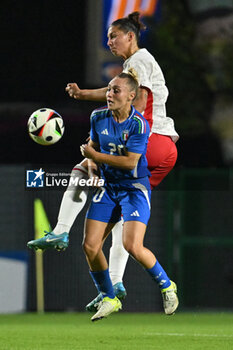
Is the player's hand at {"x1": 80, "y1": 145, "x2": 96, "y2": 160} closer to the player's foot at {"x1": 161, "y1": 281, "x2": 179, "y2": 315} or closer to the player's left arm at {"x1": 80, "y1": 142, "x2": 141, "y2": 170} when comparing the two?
the player's left arm at {"x1": 80, "y1": 142, "x2": 141, "y2": 170}

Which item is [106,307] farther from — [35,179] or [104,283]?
[35,179]

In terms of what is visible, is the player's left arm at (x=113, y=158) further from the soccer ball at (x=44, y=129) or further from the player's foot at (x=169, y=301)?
the player's foot at (x=169, y=301)

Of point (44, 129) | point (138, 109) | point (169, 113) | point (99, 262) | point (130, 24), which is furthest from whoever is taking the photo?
point (169, 113)

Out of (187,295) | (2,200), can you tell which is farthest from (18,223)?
(187,295)

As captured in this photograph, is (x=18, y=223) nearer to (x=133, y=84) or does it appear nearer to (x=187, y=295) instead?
(x=187, y=295)

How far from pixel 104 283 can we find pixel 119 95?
2.11 meters

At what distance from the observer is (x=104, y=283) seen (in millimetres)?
12023

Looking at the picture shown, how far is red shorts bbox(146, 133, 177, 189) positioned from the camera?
12.0 m

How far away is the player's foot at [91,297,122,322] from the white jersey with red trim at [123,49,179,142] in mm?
1902

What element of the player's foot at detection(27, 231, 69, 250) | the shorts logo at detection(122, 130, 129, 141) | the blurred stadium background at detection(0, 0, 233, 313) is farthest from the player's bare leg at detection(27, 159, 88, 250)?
the blurred stadium background at detection(0, 0, 233, 313)

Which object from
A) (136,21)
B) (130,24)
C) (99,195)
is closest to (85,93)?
(130,24)
